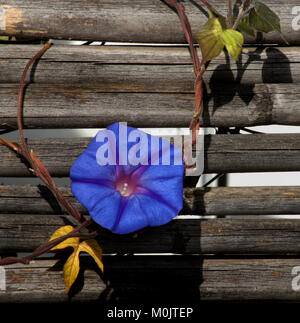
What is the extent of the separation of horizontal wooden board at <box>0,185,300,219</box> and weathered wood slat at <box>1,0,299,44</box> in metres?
0.59

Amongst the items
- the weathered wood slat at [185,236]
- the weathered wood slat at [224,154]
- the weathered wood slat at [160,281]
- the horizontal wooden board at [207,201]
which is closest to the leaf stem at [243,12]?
the weathered wood slat at [224,154]

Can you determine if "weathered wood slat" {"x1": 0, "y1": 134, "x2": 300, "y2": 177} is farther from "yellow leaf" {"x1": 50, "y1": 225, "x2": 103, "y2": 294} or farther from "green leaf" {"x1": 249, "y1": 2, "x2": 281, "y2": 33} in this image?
"green leaf" {"x1": 249, "y1": 2, "x2": 281, "y2": 33}

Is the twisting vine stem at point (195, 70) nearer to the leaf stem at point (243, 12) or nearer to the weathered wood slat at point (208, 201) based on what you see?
the leaf stem at point (243, 12)

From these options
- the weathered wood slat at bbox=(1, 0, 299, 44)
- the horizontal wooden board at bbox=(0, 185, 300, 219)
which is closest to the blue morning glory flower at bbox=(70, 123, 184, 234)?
the horizontal wooden board at bbox=(0, 185, 300, 219)

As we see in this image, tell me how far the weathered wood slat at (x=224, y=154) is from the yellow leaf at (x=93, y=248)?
28 centimetres

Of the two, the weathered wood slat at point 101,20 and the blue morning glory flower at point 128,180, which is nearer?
the blue morning glory flower at point 128,180

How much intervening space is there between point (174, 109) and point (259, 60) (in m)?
0.39

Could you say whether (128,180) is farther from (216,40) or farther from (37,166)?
(216,40)

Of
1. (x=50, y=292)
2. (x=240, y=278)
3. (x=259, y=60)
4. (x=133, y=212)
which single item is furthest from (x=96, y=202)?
(x=259, y=60)

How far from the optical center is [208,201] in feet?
4.75

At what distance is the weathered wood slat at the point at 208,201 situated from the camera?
4.73 ft

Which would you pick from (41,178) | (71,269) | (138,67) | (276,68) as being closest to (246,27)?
(276,68)

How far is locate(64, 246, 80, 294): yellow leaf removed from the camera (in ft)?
4.34

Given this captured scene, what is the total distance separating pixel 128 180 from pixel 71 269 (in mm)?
389
